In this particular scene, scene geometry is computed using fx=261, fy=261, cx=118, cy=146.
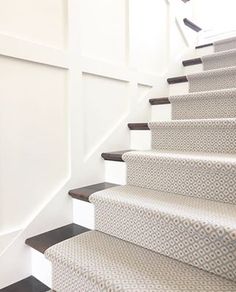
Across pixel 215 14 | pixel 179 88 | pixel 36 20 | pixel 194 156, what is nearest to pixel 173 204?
pixel 194 156

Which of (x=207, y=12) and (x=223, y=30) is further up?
(x=207, y=12)

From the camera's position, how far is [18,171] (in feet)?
3.66

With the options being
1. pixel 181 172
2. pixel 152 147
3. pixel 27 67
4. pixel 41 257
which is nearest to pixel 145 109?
pixel 152 147

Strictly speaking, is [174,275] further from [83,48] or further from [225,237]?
[83,48]

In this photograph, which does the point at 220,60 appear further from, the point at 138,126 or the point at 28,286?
the point at 28,286

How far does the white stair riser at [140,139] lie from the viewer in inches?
62.3

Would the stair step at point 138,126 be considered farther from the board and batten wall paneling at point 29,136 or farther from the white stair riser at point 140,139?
the board and batten wall paneling at point 29,136

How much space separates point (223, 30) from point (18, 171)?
8.12ft

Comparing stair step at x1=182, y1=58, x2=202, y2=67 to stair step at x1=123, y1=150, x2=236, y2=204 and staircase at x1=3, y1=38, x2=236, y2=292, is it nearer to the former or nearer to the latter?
staircase at x1=3, y1=38, x2=236, y2=292

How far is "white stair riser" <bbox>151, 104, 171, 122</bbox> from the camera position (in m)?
1.75

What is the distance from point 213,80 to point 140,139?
0.65 m

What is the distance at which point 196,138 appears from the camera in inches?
52.9

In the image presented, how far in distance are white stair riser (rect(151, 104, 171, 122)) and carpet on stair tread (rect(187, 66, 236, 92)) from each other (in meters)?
0.26

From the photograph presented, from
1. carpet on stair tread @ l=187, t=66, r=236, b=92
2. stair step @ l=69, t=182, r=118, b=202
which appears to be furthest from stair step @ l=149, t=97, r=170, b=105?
stair step @ l=69, t=182, r=118, b=202
